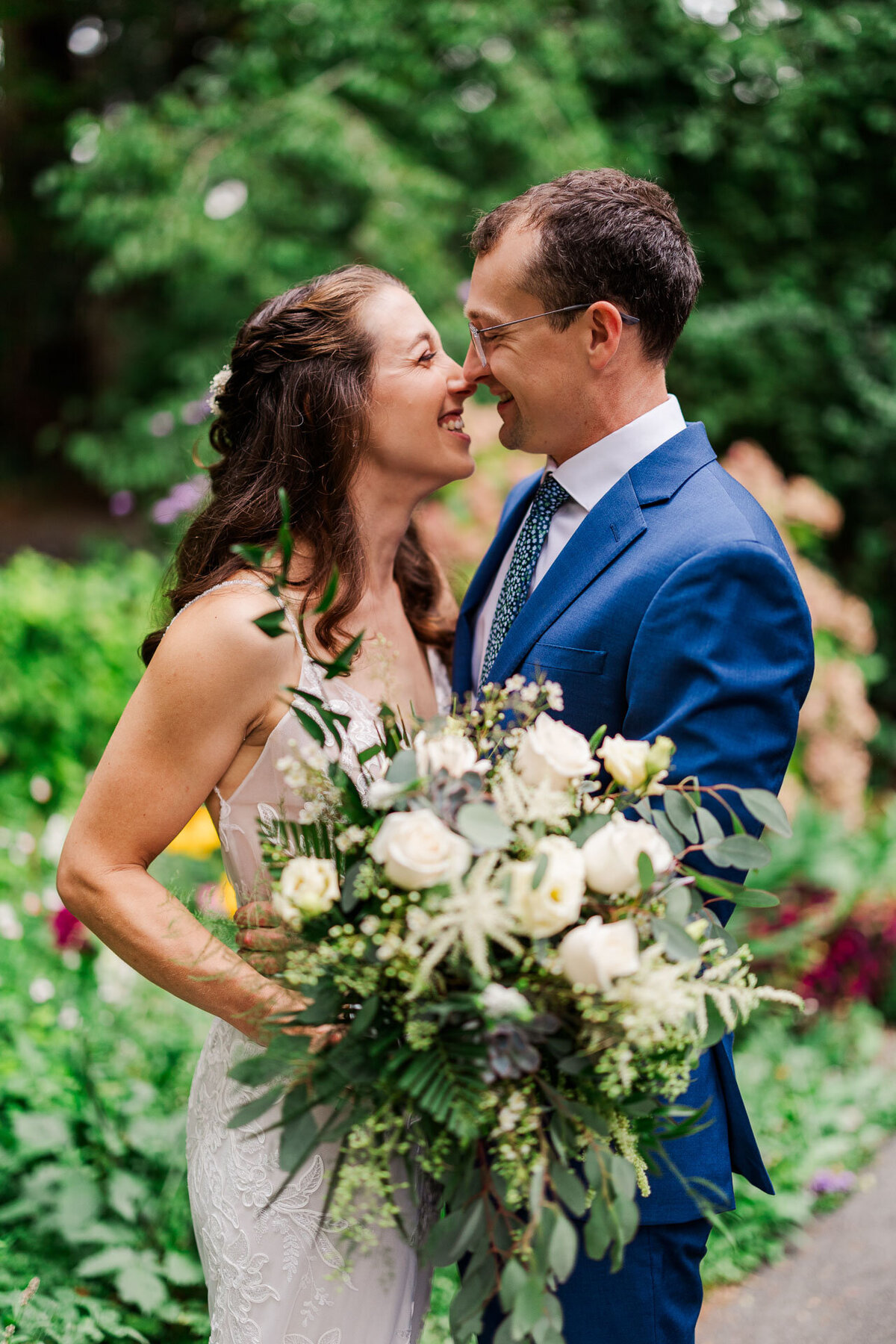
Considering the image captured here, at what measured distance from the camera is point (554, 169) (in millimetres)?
6828

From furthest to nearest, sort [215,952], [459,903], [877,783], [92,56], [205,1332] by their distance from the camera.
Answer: [92,56], [877,783], [205,1332], [215,952], [459,903]

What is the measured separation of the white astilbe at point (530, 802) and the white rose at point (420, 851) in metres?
0.12

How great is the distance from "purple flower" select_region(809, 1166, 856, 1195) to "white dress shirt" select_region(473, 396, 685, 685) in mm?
2458

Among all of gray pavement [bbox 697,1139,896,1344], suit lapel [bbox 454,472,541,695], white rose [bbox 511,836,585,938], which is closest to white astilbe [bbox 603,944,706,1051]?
white rose [bbox 511,836,585,938]

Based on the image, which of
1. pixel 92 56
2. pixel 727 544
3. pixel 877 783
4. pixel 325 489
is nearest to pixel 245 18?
pixel 92 56

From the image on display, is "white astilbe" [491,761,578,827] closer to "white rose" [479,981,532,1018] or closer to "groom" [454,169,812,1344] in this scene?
"white rose" [479,981,532,1018]

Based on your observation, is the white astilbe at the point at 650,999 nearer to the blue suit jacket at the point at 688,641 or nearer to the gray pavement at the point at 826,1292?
the blue suit jacket at the point at 688,641

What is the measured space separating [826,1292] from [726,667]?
8.20 feet

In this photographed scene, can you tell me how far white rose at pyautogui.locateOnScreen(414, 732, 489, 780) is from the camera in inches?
54.3

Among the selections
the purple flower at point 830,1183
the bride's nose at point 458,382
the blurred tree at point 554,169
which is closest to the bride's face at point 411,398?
the bride's nose at point 458,382

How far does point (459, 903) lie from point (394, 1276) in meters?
1.04

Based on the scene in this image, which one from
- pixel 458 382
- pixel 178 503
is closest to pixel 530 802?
pixel 458 382

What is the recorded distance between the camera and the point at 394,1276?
1912 mm

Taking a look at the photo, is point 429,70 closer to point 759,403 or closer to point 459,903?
point 759,403
